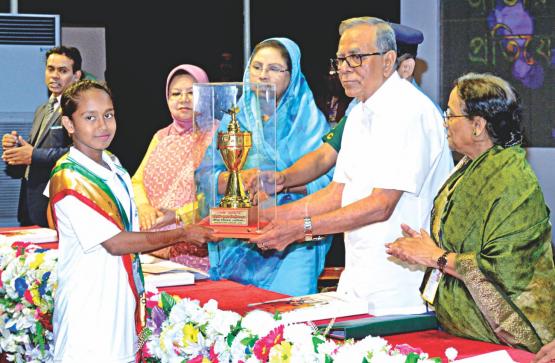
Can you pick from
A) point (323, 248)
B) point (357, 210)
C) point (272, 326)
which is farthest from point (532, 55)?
point (272, 326)

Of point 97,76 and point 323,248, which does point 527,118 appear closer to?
point 323,248

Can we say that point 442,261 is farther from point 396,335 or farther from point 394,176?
point 394,176

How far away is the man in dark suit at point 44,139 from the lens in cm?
548

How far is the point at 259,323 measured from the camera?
81.0 inches

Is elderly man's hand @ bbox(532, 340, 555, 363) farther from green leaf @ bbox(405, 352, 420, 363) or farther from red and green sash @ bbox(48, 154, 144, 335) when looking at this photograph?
red and green sash @ bbox(48, 154, 144, 335)

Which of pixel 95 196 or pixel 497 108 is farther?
pixel 95 196

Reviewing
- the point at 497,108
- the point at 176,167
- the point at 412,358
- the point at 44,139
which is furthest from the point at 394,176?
the point at 44,139

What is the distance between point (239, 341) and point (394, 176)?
1.01 metres

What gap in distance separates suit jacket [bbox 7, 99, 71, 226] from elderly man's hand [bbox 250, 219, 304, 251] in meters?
2.64

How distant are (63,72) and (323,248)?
2.36m

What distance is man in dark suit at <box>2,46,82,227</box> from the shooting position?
548cm

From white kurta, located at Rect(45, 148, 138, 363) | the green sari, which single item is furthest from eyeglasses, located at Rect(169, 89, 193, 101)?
the green sari

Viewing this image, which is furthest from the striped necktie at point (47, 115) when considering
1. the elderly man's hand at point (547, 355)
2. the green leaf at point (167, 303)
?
the elderly man's hand at point (547, 355)

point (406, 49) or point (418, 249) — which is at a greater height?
point (406, 49)
